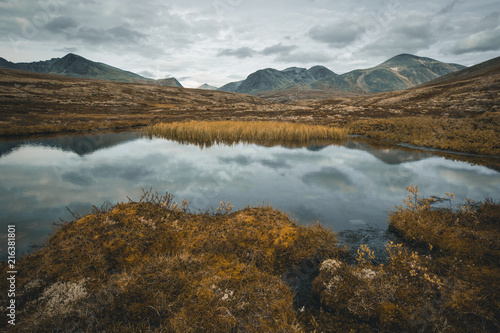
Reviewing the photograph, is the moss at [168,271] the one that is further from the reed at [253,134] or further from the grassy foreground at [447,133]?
the grassy foreground at [447,133]

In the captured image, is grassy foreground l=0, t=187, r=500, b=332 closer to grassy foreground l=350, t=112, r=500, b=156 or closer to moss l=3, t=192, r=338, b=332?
moss l=3, t=192, r=338, b=332

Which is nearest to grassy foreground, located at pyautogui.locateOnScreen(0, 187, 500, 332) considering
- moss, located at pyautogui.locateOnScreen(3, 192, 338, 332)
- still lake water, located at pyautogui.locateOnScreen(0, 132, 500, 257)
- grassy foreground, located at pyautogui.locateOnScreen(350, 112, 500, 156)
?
moss, located at pyautogui.locateOnScreen(3, 192, 338, 332)

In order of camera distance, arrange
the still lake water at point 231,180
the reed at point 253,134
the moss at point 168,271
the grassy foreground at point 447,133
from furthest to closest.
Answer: the reed at point 253,134, the grassy foreground at point 447,133, the still lake water at point 231,180, the moss at point 168,271

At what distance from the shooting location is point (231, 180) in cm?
1193

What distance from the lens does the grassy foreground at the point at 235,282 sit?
3.16 meters

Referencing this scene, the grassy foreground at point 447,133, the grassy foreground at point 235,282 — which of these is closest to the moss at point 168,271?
the grassy foreground at point 235,282

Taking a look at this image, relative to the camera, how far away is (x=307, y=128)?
2534 cm

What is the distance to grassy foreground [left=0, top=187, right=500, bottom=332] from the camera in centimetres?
316

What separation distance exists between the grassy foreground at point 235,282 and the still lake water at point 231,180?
274cm

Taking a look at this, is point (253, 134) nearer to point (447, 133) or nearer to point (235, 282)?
point (447, 133)

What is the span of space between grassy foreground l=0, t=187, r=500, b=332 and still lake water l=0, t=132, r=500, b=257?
2.74 metres

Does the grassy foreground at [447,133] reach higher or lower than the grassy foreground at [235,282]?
higher

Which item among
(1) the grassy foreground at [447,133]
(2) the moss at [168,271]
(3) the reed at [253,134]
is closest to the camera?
(2) the moss at [168,271]

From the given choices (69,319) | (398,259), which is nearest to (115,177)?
(69,319)
